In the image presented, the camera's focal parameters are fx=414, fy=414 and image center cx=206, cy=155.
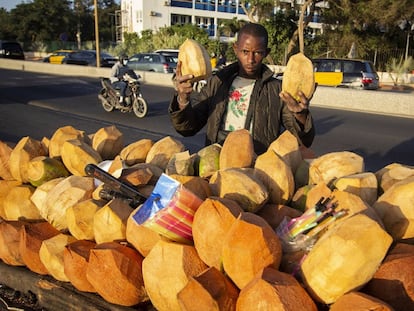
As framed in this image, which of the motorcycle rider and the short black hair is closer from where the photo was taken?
the short black hair

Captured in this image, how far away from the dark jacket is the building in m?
48.3

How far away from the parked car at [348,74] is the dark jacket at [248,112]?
570 inches

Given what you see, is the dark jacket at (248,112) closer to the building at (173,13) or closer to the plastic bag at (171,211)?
the plastic bag at (171,211)

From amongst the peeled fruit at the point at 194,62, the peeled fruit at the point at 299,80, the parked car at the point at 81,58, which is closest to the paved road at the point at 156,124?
the peeled fruit at the point at 299,80

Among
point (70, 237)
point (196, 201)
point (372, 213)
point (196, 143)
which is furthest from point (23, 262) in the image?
point (196, 143)

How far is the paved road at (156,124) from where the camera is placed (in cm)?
814

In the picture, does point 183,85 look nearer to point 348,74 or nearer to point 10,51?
point 348,74

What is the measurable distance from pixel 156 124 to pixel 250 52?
7842 mm

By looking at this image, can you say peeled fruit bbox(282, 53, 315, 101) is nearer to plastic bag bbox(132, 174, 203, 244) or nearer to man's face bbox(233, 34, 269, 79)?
man's face bbox(233, 34, 269, 79)

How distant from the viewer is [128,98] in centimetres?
1185

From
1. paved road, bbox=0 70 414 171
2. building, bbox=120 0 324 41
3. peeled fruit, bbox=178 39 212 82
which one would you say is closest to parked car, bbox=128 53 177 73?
paved road, bbox=0 70 414 171

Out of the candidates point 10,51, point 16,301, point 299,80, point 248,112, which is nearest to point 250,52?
point 248,112

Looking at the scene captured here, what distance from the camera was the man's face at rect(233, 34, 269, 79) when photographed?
2.69 m

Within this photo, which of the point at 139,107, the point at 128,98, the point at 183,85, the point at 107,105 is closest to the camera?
the point at 183,85
